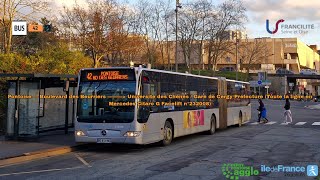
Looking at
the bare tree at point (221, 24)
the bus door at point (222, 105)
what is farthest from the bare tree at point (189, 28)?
the bus door at point (222, 105)

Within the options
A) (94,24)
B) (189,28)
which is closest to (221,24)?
(189,28)

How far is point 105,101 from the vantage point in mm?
14422

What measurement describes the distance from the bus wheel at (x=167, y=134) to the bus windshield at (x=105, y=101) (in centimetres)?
237

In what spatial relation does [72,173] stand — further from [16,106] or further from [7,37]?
[7,37]

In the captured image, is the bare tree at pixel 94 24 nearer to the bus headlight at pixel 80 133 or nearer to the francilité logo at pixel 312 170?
the bus headlight at pixel 80 133

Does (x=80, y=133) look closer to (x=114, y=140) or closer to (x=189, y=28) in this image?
(x=114, y=140)

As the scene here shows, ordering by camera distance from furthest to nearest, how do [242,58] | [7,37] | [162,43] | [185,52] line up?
[242,58], [185,52], [162,43], [7,37]

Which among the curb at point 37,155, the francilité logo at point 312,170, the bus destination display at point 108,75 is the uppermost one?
the bus destination display at point 108,75

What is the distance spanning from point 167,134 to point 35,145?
4756 mm

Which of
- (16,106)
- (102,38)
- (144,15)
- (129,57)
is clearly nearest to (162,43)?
(144,15)

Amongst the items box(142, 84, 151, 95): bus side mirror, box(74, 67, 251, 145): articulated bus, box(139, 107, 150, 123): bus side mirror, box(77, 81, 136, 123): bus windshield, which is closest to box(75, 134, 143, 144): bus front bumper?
box(74, 67, 251, 145): articulated bus

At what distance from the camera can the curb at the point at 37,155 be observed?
40.7 feet

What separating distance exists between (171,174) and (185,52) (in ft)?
222

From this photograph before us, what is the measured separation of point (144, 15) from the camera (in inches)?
2157
